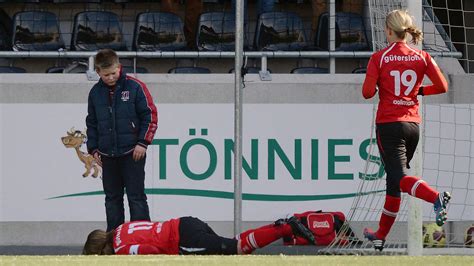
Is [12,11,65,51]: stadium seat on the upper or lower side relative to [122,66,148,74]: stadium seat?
upper

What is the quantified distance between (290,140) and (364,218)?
101 centimetres

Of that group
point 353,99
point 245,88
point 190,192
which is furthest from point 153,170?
point 353,99

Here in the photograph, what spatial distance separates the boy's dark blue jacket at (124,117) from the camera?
980cm

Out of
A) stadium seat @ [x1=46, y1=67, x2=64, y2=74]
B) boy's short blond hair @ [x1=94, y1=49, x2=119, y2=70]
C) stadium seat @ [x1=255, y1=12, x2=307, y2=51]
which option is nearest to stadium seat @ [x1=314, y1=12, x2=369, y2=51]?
stadium seat @ [x1=255, y1=12, x2=307, y2=51]

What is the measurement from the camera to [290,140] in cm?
1184

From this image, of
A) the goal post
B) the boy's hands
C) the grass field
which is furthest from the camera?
the boy's hands

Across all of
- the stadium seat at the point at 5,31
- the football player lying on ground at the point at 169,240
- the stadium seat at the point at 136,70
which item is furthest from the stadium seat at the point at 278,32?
the football player lying on ground at the point at 169,240

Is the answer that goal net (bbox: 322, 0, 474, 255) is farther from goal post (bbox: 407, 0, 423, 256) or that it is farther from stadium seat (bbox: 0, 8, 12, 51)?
stadium seat (bbox: 0, 8, 12, 51)

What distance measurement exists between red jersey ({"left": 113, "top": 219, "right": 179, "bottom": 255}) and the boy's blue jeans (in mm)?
849

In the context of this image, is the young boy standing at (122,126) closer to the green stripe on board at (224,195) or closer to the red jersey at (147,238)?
the red jersey at (147,238)

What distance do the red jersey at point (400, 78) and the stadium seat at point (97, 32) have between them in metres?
5.10

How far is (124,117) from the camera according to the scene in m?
9.81

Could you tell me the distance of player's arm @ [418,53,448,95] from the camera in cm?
845

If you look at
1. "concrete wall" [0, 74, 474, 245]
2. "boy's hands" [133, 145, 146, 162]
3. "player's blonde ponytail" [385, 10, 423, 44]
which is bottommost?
"boy's hands" [133, 145, 146, 162]
